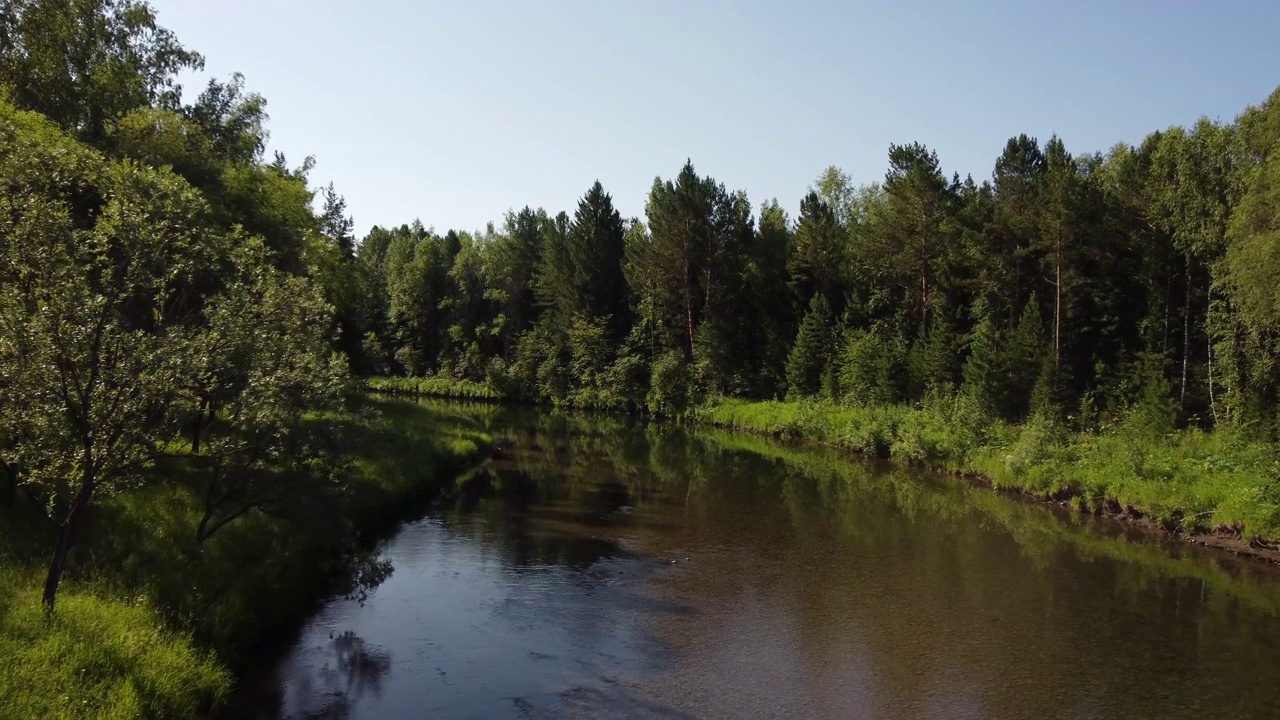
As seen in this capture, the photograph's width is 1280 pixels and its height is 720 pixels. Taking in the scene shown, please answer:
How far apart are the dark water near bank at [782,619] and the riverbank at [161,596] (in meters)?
1.27

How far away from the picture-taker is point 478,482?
40125 mm

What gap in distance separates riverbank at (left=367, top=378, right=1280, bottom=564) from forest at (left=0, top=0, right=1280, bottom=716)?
0.16m

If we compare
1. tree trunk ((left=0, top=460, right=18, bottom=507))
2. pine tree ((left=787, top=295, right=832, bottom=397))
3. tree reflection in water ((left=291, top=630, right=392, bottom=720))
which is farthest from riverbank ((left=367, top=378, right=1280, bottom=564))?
tree trunk ((left=0, top=460, right=18, bottom=507))

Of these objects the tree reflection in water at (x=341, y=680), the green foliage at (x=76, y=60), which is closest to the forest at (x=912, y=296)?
the green foliage at (x=76, y=60)

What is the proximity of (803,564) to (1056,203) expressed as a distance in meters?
33.9

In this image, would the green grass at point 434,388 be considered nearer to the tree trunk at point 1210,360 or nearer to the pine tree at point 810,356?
the pine tree at point 810,356

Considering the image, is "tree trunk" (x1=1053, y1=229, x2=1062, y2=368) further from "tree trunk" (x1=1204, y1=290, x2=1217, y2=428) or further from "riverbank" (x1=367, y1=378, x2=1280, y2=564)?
"tree trunk" (x1=1204, y1=290, x2=1217, y2=428)

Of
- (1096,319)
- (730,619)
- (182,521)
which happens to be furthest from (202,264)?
(1096,319)

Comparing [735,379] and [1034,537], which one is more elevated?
[735,379]

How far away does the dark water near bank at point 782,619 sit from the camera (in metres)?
16.7

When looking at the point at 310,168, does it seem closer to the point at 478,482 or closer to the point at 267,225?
the point at 267,225

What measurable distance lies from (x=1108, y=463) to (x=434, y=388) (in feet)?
239

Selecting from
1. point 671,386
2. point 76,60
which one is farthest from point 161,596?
point 671,386

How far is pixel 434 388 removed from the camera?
9388 centimetres
